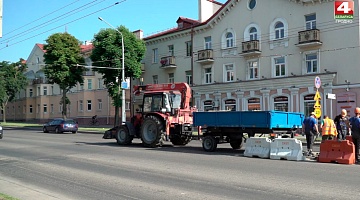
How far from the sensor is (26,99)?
72125 mm

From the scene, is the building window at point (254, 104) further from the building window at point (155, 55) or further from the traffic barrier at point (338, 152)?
the traffic barrier at point (338, 152)

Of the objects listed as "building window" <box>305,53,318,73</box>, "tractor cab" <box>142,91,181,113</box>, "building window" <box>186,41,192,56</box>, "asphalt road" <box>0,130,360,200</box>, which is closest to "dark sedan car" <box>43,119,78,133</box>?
"building window" <box>186,41,192,56</box>

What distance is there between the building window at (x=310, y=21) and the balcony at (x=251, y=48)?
4.46 m

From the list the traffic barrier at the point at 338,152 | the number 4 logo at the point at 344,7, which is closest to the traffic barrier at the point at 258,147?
the traffic barrier at the point at 338,152

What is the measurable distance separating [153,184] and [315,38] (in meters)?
23.8

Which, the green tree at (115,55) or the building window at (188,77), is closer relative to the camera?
the green tree at (115,55)

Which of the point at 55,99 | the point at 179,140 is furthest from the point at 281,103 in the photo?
the point at 55,99

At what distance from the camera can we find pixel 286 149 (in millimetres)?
14164

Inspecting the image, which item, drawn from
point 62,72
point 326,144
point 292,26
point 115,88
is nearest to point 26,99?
point 62,72

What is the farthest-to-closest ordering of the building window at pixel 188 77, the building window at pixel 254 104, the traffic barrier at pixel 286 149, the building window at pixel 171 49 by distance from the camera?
the building window at pixel 171 49
the building window at pixel 188 77
the building window at pixel 254 104
the traffic barrier at pixel 286 149

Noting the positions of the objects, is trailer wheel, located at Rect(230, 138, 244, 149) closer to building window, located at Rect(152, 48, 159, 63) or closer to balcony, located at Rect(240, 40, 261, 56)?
balcony, located at Rect(240, 40, 261, 56)

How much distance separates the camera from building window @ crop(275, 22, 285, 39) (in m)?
32.6

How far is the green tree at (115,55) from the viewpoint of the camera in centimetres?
3875

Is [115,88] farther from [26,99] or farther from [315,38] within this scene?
[26,99]
